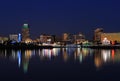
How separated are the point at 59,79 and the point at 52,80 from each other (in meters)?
0.50

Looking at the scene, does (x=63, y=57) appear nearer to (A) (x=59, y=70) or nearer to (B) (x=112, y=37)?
(A) (x=59, y=70)

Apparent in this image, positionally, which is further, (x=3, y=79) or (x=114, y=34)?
(x=114, y=34)

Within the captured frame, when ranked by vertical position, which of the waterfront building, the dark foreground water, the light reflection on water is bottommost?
the light reflection on water

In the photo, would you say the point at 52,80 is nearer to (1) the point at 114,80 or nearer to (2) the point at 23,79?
(2) the point at 23,79

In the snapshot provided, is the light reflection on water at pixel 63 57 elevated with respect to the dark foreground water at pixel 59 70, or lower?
lower

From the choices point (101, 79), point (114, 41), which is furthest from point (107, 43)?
point (101, 79)

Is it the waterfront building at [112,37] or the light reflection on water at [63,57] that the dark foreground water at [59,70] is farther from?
the waterfront building at [112,37]

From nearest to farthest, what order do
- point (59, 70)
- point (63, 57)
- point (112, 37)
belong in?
point (59, 70) < point (63, 57) < point (112, 37)

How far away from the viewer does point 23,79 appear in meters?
14.4

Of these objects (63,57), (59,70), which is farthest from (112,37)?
(59,70)

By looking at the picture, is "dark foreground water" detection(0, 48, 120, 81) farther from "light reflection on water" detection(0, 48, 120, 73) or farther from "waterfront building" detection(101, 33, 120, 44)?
"waterfront building" detection(101, 33, 120, 44)

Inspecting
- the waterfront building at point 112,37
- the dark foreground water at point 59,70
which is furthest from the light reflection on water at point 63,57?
the waterfront building at point 112,37

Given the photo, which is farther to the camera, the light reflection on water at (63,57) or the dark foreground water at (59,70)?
the light reflection on water at (63,57)

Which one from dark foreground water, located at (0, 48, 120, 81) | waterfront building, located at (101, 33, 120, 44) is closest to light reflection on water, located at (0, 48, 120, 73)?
dark foreground water, located at (0, 48, 120, 81)
